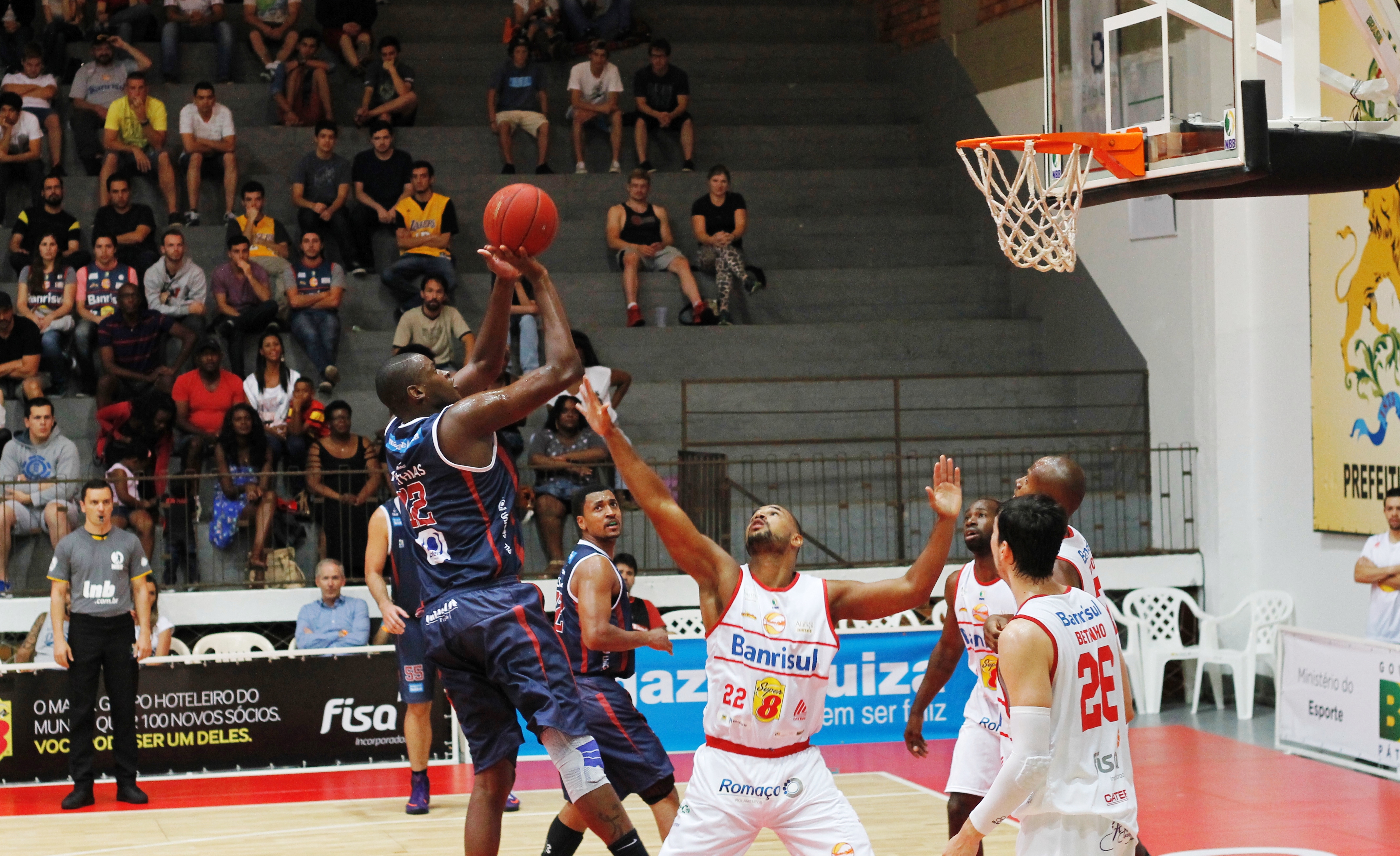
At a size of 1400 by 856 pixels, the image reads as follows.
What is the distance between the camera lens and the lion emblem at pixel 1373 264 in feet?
35.4

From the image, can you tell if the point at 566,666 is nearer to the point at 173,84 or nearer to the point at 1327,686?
the point at 1327,686

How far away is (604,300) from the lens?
1480 cm

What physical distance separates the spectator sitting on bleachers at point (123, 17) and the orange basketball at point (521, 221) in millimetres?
11674

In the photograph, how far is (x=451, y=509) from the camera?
5.71 meters

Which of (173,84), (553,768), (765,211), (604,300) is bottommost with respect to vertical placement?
(553,768)

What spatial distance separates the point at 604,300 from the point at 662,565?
11.3 ft

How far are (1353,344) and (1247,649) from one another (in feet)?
7.93

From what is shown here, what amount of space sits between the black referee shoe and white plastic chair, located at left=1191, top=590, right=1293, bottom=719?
789cm

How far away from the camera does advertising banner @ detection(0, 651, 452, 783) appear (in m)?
9.89

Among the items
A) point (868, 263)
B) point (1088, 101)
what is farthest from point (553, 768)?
point (868, 263)

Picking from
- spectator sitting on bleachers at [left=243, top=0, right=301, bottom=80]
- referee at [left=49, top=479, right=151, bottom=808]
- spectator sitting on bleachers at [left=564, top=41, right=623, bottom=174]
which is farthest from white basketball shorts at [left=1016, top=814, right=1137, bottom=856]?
spectator sitting on bleachers at [left=243, top=0, right=301, bottom=80]

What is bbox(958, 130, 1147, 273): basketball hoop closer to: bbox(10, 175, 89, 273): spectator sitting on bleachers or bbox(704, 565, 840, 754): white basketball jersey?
bbox(704, 565, 840, 754): white basketball jersey

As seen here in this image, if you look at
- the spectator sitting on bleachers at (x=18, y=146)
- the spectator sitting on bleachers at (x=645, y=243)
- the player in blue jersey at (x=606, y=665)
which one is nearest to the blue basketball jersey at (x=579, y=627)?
the player in blue jersey at (x=606, y=665)

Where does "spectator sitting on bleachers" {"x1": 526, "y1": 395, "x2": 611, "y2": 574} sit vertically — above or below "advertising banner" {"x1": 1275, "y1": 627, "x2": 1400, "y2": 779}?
above
